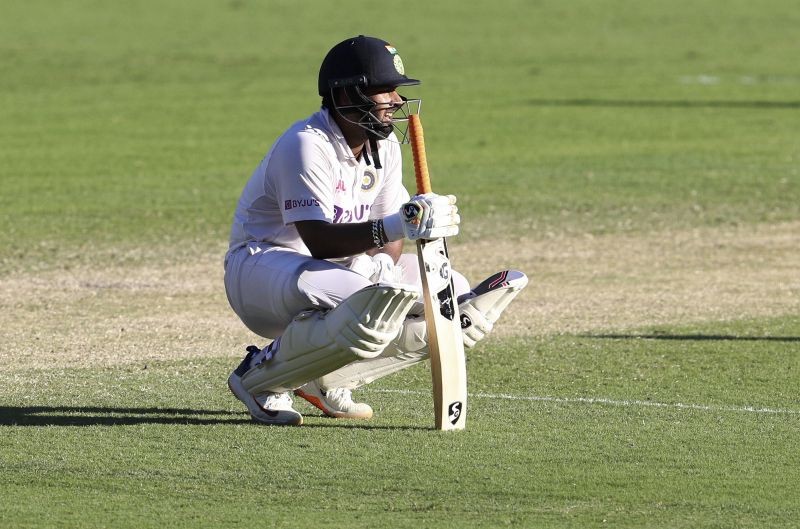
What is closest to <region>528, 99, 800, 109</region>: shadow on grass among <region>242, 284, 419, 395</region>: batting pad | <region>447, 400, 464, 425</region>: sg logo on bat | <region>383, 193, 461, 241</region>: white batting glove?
<region>447, 400, 464, 425</region>: sg logo on bat

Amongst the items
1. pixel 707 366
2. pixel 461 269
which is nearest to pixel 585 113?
pixel 461 269

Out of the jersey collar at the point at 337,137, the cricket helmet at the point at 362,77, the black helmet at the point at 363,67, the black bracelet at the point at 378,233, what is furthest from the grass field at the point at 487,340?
the black helmet at the point at 363,67

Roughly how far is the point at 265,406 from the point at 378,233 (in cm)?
91

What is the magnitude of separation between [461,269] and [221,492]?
6.13 m

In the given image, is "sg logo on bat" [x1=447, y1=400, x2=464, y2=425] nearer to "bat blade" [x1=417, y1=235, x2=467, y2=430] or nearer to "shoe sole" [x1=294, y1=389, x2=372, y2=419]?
"bat blade" [x1=417, y1=235, x2=467, y2=430]

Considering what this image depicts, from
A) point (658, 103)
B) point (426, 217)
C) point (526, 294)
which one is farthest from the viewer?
point (658, 103)

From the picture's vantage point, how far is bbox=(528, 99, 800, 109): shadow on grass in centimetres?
2484

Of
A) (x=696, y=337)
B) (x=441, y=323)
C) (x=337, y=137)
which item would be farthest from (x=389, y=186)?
(x=696, y=337)

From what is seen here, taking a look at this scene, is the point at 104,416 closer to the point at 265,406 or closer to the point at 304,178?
the point at 265,406

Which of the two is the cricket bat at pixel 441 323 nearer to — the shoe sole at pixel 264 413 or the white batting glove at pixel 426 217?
the white batting glove at pixel 426 217

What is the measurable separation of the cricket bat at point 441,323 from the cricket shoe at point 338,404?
1.42ft

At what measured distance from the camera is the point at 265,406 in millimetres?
7012

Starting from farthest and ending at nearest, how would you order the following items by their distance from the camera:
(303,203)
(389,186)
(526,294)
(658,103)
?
(658,103), (526,294), (389,186), (303,203)

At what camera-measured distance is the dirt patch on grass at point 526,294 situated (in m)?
9.27
